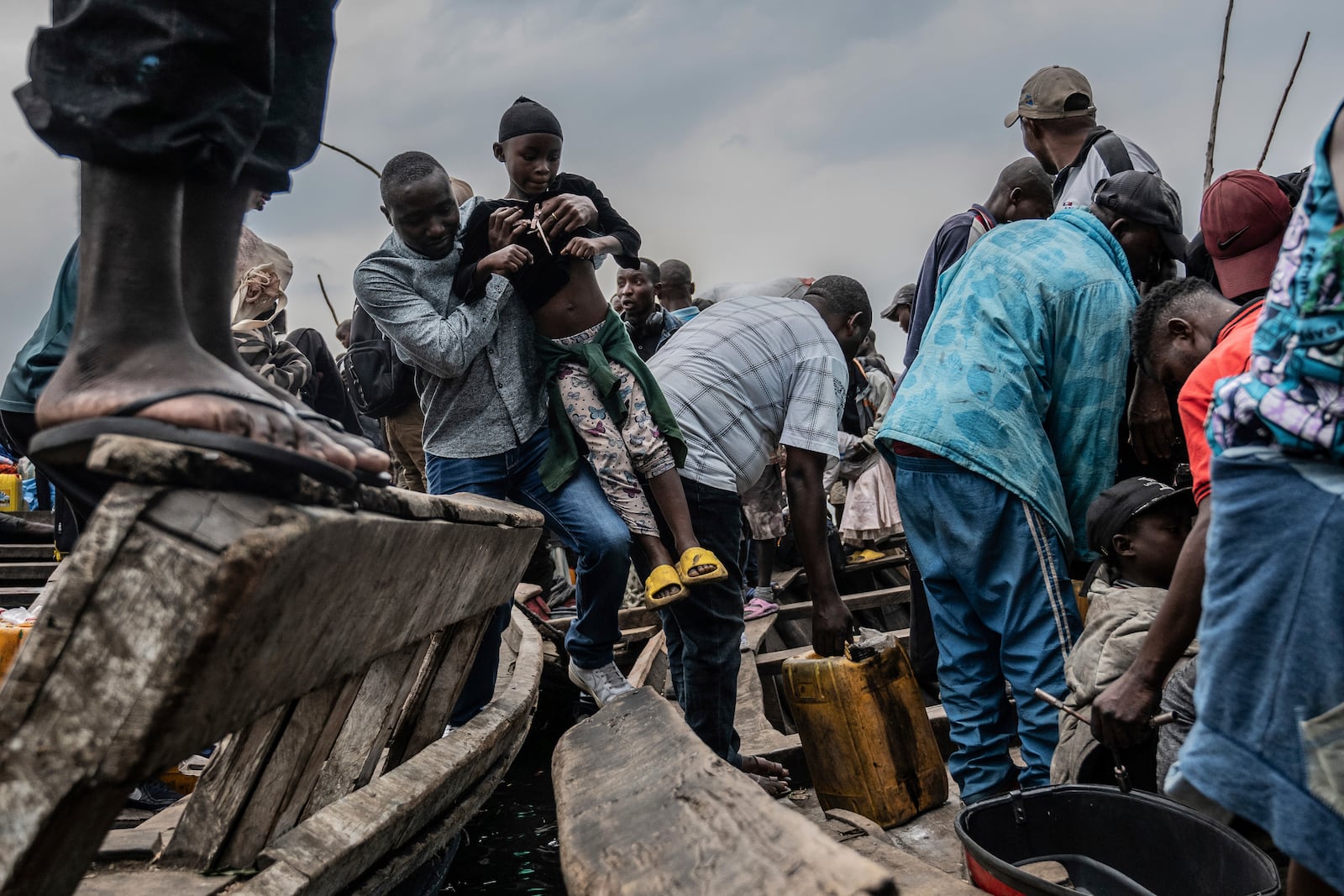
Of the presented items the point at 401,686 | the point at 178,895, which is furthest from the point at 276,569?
the point at 401,686

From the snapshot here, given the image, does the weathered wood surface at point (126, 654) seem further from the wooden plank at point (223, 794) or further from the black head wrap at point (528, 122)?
the black head wrap at point (528, 122)

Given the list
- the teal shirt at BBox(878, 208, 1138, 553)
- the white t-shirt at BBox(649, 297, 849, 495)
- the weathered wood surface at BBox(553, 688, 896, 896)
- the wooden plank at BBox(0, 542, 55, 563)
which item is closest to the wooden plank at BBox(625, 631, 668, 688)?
the white t-shirt at BBox(649, 297, 849, 495)

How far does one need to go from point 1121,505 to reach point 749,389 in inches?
56.7

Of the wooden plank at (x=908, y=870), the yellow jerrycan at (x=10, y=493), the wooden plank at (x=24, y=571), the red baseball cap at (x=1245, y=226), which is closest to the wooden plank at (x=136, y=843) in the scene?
the wooden plank at (x=908, y=870)

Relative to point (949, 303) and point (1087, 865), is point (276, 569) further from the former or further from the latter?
point (949, 303)

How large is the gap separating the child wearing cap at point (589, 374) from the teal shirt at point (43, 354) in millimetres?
1308

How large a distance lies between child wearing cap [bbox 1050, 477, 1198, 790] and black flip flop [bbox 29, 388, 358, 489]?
6.98 feet

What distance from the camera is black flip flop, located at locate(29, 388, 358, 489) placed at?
98cm

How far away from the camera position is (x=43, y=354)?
2.25 metres

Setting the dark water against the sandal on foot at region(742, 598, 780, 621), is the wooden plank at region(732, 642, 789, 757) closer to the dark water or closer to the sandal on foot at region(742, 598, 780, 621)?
the dark water

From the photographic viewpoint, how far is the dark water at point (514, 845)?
11.5 feet

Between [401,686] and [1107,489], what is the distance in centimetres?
194

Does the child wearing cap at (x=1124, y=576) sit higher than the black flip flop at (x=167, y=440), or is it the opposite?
the black flip flop at (x=167, y=440)

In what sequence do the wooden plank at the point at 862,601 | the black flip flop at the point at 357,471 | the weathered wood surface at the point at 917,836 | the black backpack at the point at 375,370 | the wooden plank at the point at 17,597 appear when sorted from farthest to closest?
the wooden plank at the point at 862,601 < the wooden plank at the point at 17,597 < the black backpack at the point at 375,370 < the weathered wood surface at the point at 917,836 < the black flip flop at the point at 357,471
